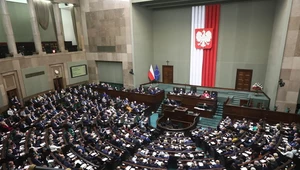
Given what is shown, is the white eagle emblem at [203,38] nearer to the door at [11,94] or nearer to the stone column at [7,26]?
the stone column at [7,26]

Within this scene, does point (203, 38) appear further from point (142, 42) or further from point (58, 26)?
point (58, 26)

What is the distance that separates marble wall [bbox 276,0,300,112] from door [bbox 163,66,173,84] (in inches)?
423

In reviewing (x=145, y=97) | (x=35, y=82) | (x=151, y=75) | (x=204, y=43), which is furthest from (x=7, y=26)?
(x=204, y=43)

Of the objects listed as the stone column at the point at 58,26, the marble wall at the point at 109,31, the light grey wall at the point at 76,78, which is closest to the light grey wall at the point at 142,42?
the marble wall at the point at 109,31

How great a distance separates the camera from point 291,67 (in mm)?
13766

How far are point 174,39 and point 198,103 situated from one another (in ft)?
27.8

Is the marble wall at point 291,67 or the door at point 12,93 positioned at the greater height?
the marble wall at point 291,67

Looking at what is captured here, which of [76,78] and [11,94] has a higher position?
[76,78]

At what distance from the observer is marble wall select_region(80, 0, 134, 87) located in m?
20.0

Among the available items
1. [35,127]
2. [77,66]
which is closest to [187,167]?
[35,127]

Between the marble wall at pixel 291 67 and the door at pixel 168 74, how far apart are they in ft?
35.2

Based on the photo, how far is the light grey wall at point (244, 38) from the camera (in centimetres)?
1692

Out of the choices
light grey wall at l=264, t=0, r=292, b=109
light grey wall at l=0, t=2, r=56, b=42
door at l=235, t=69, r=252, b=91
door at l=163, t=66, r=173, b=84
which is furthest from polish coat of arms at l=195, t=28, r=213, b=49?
light grey wall at l=0, t=2, r=56, b=42

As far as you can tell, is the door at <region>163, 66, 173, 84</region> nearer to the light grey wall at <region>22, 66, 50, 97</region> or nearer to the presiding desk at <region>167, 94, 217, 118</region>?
the presiding desk at <region>167, 94, 217, 118</region>
